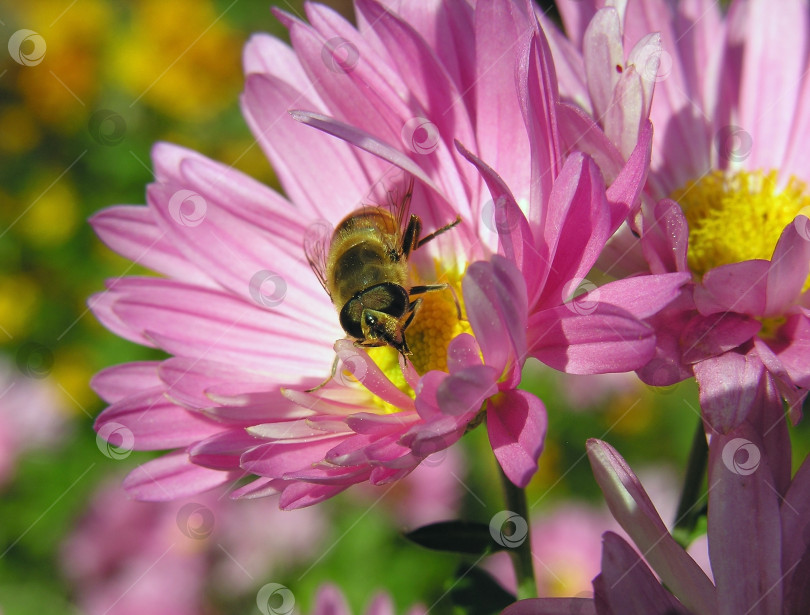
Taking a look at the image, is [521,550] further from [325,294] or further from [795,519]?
[325,294]

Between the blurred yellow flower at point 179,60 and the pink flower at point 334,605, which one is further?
the blurred yellow flower at point 179,60

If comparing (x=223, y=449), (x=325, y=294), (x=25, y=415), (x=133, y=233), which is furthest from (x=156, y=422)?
(x=25, y=415)

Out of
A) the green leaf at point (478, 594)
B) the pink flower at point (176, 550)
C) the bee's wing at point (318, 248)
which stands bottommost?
the pink flower at point (176, 550)

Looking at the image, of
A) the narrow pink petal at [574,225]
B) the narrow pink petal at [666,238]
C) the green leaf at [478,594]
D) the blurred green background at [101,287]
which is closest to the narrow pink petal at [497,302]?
the narrow pink petal at [574,225]

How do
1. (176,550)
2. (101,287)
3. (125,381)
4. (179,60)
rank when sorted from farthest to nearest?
(179,60), (101,287), (176,550), (125,381)

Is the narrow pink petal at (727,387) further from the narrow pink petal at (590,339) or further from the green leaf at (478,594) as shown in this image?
the green leaf at (478,594)

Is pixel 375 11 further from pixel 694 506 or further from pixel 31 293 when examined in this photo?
pixel 31 293

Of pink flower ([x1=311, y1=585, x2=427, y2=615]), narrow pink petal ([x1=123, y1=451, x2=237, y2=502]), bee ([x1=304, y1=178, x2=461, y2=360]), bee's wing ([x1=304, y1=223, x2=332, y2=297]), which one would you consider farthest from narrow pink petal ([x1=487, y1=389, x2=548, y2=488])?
pink flower ([x1=311, y1=585, x2=427, y2=615])
